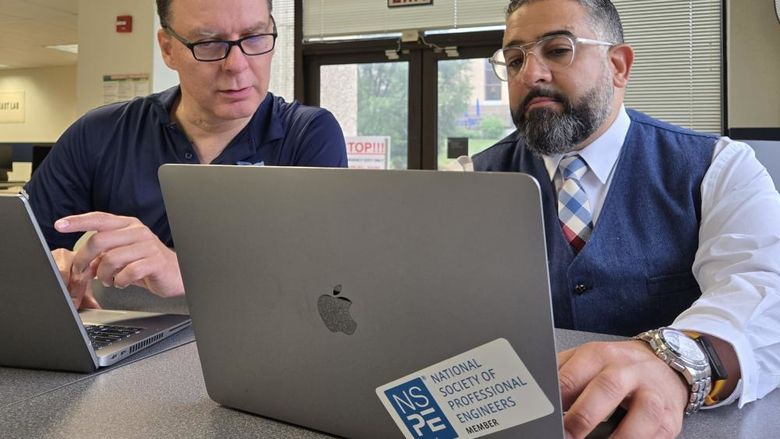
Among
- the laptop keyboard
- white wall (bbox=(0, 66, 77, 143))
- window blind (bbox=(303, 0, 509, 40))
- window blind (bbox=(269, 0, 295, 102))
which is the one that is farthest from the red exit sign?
white wall (bbox=(0, 66, 77, 143))

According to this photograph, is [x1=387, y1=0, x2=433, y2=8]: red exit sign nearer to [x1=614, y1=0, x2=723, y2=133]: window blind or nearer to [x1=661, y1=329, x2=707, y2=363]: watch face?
[x1=614, y1=0, x2=723, y2=133]: window blind

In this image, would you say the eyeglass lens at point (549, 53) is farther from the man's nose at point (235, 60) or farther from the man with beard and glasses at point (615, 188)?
the man's nose at point (235, 60)

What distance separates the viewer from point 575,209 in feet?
4.27

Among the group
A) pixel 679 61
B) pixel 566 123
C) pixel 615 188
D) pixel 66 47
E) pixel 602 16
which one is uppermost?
pixel 66 47

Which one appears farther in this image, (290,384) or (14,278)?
(14,278)

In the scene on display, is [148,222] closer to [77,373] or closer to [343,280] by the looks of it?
[77,373]

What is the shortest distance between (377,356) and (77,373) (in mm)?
461

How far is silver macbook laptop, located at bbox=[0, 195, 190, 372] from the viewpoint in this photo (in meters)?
0.72

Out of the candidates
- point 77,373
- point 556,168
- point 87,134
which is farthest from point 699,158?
point 87,134

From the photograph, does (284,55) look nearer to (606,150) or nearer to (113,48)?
(113,48)

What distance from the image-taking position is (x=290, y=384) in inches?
25.0

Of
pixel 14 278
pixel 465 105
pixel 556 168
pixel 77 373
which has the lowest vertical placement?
pixel 77 373

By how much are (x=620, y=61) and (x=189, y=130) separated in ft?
3.28

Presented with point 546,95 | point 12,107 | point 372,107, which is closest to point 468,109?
point 372,107
